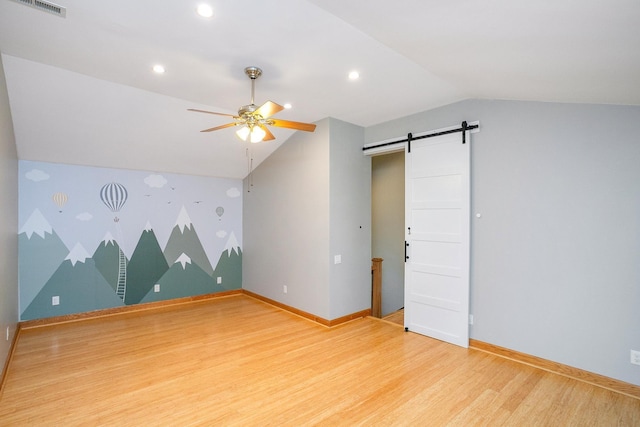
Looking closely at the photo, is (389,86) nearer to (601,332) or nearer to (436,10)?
(436,10)

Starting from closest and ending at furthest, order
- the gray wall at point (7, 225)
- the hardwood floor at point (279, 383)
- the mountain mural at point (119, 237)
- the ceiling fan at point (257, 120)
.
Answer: the hardwood floor at point (279, 383), the ceiling fan at point (257, 120), the gray wall at point (7, 225), the mountain mural at point (119, 237)

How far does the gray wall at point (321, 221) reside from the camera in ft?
14.3

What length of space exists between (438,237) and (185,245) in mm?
4371

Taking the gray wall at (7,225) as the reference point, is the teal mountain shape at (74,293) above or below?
below

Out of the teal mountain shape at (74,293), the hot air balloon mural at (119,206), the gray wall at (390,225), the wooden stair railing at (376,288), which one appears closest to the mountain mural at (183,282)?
the hot air balloon mural at (119,206)

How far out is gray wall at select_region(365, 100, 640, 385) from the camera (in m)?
2.63

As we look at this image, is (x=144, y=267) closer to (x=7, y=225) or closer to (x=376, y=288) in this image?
(x=7, y=225)

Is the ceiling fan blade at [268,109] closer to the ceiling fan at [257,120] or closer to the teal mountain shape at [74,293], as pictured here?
the ceiling fan at [257,120]

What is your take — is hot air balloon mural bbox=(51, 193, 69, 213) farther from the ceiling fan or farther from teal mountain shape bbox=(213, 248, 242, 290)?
the ceiling fan

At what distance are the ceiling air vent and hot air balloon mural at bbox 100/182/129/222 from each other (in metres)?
3.30

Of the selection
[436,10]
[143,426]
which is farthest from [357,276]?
[436,10]

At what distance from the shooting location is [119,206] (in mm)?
4891

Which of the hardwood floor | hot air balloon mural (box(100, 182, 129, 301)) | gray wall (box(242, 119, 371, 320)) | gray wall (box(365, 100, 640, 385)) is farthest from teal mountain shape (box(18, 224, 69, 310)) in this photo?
gray wall (box(365, 100, 640, 385))

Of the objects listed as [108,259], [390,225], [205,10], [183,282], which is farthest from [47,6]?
[390,225]
